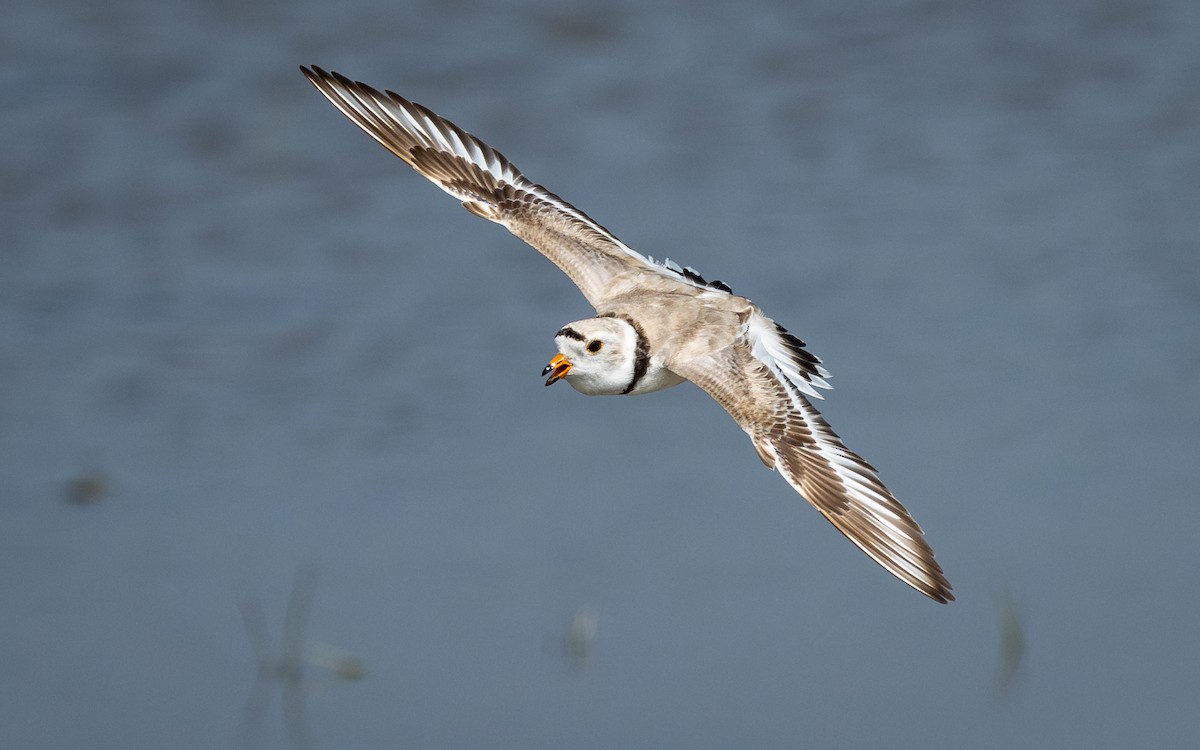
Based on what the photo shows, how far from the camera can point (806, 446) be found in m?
10.1

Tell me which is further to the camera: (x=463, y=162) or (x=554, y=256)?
(x=463, y=162)

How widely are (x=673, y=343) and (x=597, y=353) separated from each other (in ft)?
1.44

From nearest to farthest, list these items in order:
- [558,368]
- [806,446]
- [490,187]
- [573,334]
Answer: [806,446]
[573,334]
[558,368]
[490,187]

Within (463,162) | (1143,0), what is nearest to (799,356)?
(463,162)

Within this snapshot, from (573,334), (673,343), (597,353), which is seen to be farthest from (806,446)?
(573,334)

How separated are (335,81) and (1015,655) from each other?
571cm

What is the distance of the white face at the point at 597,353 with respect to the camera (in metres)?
10.4

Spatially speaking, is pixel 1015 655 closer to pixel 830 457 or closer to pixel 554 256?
pixel 830 457

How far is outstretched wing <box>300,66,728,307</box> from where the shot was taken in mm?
11672

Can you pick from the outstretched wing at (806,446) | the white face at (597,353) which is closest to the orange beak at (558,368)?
the white face at (597,353)

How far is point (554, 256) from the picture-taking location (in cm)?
1173

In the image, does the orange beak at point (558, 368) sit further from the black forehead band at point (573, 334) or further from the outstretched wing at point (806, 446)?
the outstretched wing at point (806, 446)

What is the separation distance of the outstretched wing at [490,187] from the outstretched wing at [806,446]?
1.06m

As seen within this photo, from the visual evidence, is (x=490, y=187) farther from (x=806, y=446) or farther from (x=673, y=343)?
(x=806, y=446)
